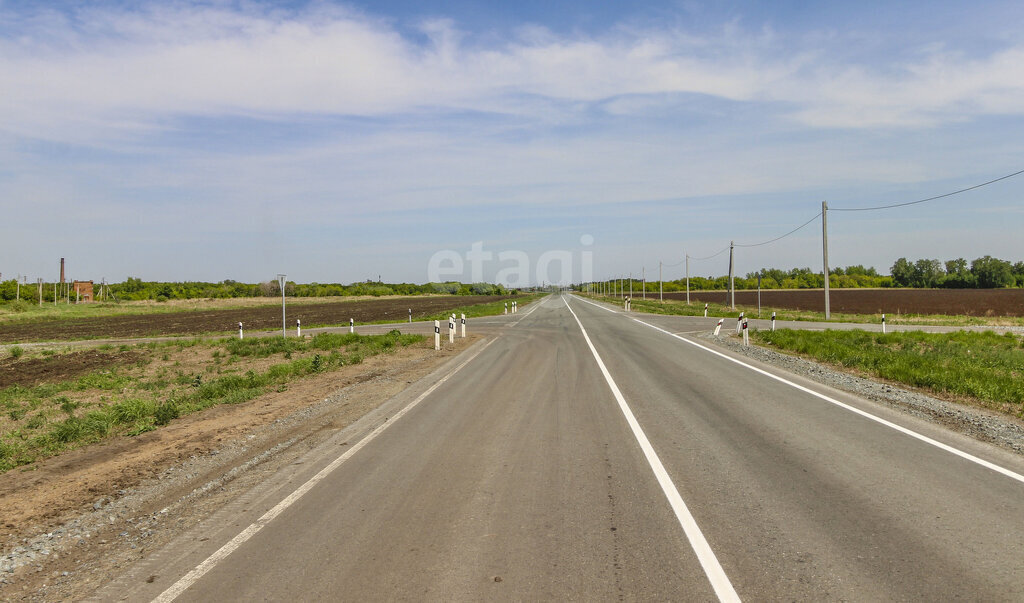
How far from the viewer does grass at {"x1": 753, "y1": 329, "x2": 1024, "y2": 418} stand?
10.6 meters

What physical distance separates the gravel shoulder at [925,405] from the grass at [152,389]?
12.2m

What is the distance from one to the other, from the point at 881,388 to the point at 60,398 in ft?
60.2

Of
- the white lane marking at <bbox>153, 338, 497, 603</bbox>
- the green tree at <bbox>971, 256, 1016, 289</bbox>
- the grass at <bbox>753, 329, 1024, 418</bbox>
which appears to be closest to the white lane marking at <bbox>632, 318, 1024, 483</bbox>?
the grass at <bbox>753, 329, 1024, 418</bbox>

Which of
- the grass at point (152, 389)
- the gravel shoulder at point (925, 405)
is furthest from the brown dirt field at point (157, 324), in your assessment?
the gravel shoulder at point (925, 405)

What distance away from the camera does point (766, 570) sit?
3801mm

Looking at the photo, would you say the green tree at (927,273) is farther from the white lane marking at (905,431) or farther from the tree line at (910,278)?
the white lane marking at (905,431)

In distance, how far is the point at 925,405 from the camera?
378 inches

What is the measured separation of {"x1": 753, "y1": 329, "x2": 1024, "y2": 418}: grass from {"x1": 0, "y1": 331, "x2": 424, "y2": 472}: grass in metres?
13.9

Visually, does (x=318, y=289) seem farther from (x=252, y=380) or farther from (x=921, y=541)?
(x=921, y=541)

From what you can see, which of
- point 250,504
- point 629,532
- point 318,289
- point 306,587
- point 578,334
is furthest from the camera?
point 318,289

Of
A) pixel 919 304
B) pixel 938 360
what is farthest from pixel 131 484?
pixel 919 304

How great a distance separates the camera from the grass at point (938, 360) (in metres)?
10.6

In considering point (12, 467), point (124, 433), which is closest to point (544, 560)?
point (12, 467)

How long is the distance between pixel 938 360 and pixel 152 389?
2047 cm
